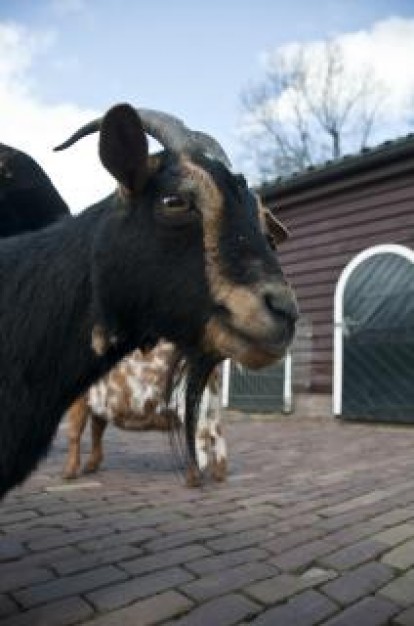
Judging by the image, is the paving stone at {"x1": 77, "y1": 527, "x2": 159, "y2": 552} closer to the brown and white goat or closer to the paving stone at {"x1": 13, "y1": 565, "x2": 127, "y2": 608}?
the paving stone at {"x1": 13, "y1": 565, "x2": 127, "y2": 608}

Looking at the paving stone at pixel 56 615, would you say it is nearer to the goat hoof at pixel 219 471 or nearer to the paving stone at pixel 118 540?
the paving stone at pixel 118 540

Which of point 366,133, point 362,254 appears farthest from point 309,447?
point 366,133

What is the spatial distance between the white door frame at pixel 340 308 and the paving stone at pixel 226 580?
8.42 metres

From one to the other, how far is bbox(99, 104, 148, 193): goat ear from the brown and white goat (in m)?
3.20

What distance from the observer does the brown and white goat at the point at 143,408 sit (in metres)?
5.45

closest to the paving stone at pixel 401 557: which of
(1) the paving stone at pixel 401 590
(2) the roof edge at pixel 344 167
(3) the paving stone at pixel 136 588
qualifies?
(1) the paving stone at pixel 401 590

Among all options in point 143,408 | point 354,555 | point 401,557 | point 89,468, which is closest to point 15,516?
point 143,408

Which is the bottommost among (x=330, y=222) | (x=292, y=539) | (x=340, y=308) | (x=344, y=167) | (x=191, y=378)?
(x=292, y=539)

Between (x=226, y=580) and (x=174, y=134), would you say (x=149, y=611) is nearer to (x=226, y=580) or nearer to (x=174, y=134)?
(x=226, y=580)

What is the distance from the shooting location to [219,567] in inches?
124

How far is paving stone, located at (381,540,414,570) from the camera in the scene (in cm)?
320

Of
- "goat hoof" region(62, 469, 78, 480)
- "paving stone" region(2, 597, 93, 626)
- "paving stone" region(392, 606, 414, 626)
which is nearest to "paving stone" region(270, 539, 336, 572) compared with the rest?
"paving stone" region(392, 606, 414, 626)

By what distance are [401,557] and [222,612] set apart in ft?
3.77

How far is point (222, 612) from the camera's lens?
259 centimetres
